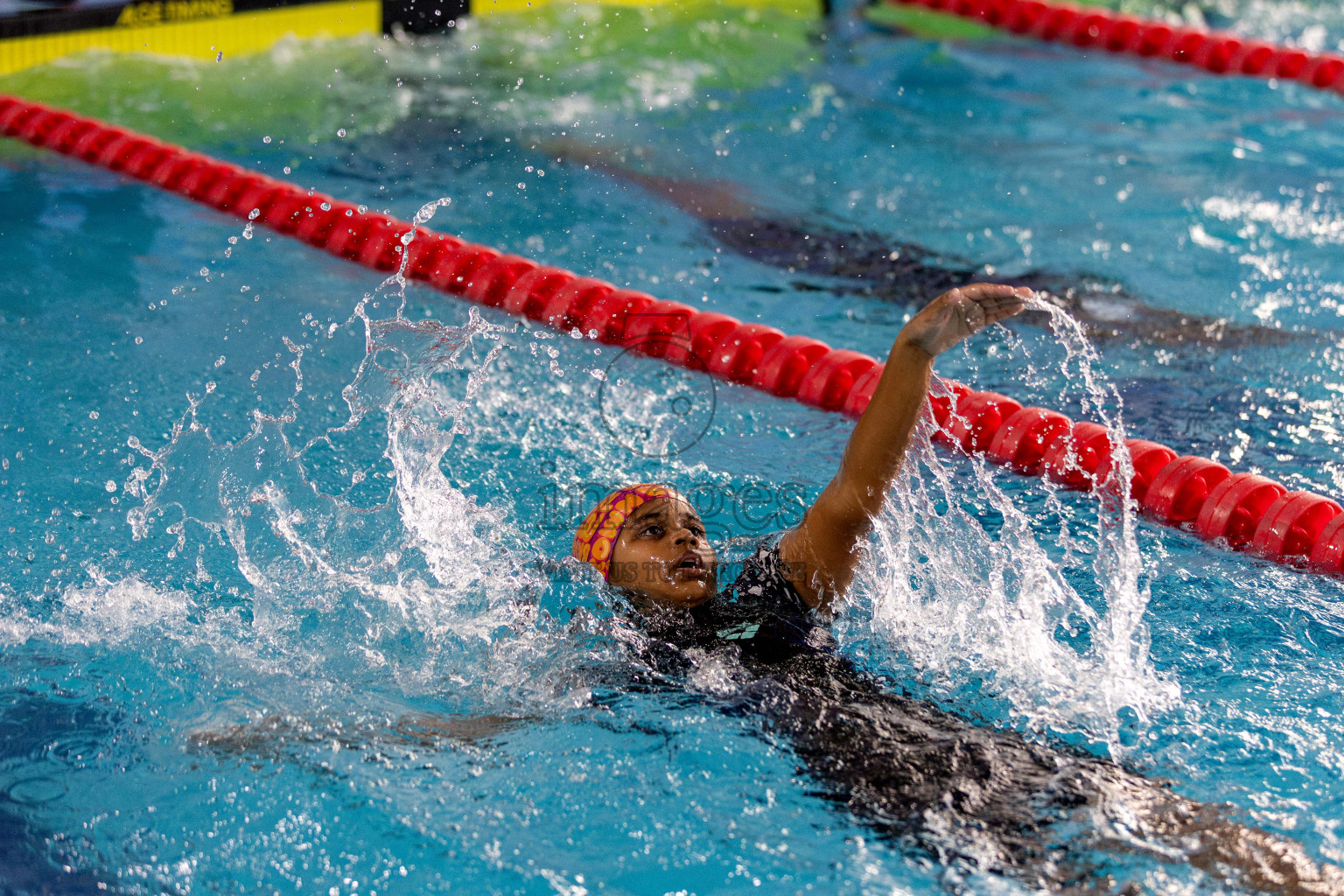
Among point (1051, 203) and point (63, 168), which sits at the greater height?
point (1051, 203)

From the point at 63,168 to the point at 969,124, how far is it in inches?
185

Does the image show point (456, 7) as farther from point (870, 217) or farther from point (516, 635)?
point (516, 635)

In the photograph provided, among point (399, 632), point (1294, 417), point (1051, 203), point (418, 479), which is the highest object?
point (1051, 203)

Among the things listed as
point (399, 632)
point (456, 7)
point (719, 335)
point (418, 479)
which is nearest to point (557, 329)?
point (719, 335)

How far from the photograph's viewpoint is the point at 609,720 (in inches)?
97.7

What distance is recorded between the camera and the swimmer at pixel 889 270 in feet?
14.8

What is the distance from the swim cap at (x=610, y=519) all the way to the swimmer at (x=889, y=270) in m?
2.23

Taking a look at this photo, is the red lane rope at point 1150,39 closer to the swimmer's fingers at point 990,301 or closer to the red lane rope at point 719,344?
the red lane rope at point 719,344

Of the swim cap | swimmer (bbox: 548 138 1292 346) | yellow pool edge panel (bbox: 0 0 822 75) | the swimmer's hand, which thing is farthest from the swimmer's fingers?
yellow pool edge panel (bbox: 0 0 822 75)

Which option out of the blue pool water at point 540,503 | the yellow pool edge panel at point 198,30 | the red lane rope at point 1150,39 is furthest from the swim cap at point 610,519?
the red lane rope at point 1150,39

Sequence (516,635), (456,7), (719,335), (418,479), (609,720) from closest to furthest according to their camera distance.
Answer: (609,720) → (516,635) → (418,479) → (719,335) → (456,7)

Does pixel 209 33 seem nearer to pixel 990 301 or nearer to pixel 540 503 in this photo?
pixel 540 503

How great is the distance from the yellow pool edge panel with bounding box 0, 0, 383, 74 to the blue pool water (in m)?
0.21

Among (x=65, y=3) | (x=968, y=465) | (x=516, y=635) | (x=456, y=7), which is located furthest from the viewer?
(x=456, y=7)
